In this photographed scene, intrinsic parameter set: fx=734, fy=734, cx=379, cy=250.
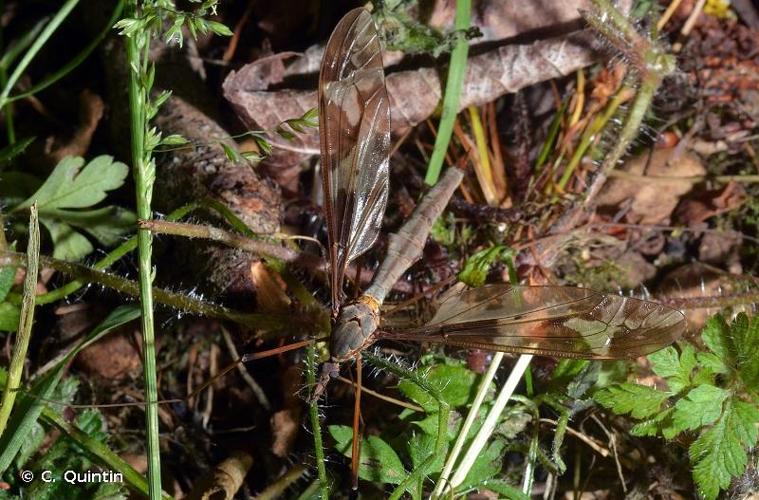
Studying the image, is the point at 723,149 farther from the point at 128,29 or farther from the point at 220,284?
the point at 128,29

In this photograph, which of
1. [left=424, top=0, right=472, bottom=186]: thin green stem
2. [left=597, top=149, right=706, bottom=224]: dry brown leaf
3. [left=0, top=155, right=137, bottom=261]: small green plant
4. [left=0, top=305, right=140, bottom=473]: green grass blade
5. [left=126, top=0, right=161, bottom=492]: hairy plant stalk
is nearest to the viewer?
[left=126, top=0, right=161, bottom=492]: hairy plant stalk

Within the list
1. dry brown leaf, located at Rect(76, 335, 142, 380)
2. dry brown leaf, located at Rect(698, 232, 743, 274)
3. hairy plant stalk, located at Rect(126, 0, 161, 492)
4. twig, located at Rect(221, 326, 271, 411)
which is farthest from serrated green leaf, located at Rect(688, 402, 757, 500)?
dry brown leaf, located at Rect(76, 335, 142, 380)

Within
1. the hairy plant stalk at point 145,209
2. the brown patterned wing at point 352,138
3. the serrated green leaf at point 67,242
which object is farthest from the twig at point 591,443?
the serrated green leaf at point 67,242

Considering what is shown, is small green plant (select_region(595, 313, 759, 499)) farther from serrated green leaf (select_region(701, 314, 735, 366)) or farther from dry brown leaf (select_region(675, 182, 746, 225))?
dry brown leaf (select_region(675, 182, 746, 225))

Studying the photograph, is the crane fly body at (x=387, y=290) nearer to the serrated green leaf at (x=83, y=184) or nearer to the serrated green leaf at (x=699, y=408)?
the serrated green leaf at (x=699, y=408)

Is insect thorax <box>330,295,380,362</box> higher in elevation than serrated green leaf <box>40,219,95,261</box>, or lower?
lower

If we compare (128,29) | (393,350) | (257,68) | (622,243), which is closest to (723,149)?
(622,243)

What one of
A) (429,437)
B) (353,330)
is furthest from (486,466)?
(353,330)
